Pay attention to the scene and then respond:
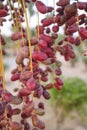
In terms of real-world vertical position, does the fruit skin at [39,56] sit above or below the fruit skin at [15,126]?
above

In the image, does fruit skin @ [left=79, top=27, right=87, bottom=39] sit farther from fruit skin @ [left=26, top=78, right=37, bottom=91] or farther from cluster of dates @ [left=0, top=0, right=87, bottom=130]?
fruit skin @ [left=26, top=78, right=37, bottom=91]

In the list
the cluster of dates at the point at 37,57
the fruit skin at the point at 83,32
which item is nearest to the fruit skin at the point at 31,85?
the cluster of dates at the point at 37,57

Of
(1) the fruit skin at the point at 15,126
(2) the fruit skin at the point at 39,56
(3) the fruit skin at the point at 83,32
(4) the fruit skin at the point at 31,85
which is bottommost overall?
(1) the fruit skin at the point at 15,126

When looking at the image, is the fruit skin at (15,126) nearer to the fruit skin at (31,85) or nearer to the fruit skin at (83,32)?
the fruit skin at (31,85)

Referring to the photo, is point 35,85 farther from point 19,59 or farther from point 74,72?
point 74,72

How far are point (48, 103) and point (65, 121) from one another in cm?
37

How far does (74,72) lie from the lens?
6375mm

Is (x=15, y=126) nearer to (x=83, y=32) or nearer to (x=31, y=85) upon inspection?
(x=31, y=85)

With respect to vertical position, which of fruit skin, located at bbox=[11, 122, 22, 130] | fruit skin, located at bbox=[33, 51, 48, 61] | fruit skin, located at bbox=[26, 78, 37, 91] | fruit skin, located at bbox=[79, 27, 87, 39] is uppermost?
fruit skin, located at bbox=[79, 27, 87, 39]

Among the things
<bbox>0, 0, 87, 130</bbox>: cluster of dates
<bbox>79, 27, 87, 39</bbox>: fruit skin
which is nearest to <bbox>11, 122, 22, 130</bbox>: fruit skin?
<bbox>0, 0, 87, 130</bbox>: cluster of dates

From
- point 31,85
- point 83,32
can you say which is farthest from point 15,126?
point 83,32

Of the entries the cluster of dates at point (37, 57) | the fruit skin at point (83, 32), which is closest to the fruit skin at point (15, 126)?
the cluster of dates at point (37, 57)

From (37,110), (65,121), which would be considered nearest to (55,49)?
(37,110)

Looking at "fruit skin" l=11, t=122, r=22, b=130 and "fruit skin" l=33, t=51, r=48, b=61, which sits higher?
"fruit skin" l=33, t=51, r=48, b=61
